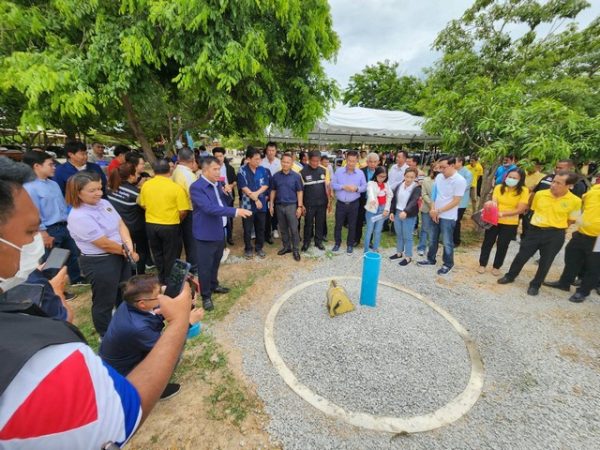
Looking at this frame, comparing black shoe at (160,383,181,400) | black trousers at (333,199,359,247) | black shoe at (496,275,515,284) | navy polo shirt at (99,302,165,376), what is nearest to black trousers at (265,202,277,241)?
black trousers at (333,199,359,247)

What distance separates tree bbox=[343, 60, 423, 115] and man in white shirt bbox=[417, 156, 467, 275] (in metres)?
24.4

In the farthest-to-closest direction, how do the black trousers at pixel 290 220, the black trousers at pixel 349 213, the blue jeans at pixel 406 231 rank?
the black trousers at pixel 349 213 < the black trousers at pixel 290 220 < the blue jeans at pixel 406 231

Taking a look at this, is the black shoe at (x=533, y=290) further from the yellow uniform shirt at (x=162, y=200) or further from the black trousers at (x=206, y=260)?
the yellow uniform shirt at (x=162, y=200)

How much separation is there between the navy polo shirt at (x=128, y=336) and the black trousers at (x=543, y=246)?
217 inches

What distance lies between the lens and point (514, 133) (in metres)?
5.40

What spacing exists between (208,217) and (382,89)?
29.9 m

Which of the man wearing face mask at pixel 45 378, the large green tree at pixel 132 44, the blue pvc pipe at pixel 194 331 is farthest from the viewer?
the large green tree at pixel 132 44

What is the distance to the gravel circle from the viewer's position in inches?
101

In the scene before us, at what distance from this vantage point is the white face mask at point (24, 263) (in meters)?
0.93

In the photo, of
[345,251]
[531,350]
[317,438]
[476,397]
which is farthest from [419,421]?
[345,251]

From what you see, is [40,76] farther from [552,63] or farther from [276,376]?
[552,63]

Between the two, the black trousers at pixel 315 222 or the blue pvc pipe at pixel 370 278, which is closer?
the blue pvc pipe at pixel 370 278

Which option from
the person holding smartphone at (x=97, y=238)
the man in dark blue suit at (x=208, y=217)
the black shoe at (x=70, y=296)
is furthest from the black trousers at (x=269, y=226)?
the black shoe at (x=70, y=296)

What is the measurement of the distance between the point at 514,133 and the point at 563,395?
4.82m
